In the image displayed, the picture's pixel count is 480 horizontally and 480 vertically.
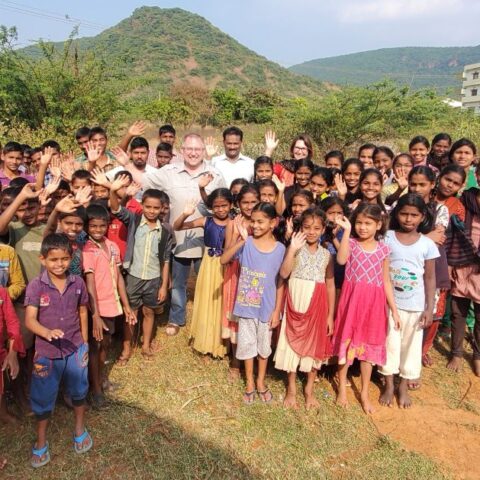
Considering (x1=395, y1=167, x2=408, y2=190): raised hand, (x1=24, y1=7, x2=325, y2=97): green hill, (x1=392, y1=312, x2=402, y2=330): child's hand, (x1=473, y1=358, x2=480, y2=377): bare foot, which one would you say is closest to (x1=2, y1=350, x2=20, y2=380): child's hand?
(x1=392, y1=312, x2=402, y2=330): child's hand

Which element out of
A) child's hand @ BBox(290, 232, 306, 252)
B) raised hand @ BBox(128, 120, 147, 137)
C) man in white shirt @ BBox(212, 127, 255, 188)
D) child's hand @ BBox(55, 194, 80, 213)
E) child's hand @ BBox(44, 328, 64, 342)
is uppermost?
raised hand @ BBox(128, 120, 147, 137)

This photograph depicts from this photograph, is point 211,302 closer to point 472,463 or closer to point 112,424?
point 112,424

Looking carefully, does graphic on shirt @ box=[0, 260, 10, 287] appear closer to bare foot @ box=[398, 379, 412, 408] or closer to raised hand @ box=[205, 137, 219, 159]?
raised hand @ box=[205, 137, 219, 159]

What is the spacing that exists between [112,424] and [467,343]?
145 inches

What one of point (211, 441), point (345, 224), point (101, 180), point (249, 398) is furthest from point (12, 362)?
point (345, 224)

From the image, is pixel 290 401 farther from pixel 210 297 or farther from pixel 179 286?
pixel 179 286

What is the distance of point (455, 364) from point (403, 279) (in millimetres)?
1377

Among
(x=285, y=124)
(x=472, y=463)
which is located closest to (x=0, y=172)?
(x=472, y=463)

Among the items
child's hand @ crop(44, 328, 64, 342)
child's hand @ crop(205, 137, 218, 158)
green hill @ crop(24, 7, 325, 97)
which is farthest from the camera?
green hill @ crop(24, 7, 325, 97)

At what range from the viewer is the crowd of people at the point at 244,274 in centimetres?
250

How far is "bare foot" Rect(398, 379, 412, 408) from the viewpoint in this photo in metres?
3.17

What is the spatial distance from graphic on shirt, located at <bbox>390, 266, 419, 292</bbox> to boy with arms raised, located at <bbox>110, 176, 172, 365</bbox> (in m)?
1.91

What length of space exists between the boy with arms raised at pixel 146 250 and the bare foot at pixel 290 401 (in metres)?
1.37

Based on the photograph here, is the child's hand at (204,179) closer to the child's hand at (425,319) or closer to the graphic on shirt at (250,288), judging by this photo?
the graphic on shirt at (250,288)
